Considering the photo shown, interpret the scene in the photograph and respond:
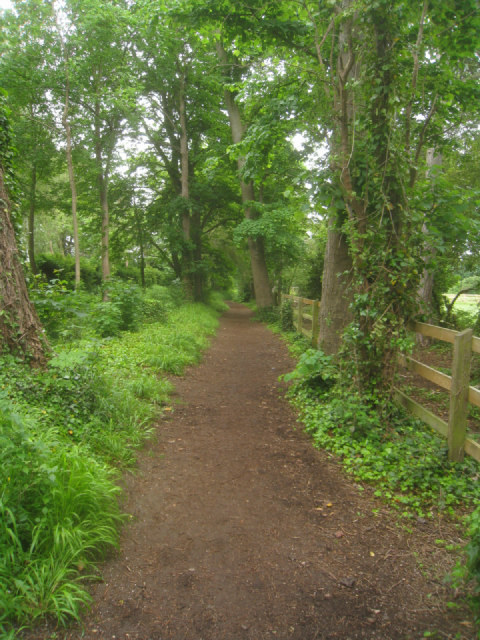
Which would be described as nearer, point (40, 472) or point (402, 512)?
point (40, 472)

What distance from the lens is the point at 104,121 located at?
49.1ft

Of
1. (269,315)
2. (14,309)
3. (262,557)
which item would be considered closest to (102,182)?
(269,315)

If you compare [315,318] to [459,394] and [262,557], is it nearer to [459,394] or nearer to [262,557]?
[459,394]

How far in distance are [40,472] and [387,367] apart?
365 cm

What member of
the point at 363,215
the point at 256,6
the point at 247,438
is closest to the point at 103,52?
the point at 256,6

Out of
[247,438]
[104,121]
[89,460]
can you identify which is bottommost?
[247,438]

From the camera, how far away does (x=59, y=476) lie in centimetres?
261

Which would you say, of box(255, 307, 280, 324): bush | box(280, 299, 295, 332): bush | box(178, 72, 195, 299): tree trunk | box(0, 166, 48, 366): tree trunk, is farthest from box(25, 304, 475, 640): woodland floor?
box(178, 72, 195, 299): tree trunk

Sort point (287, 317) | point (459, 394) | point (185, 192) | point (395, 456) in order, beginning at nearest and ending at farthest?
point (459, 394)
point (395, 456)
point (287, 317)
point (185, 192)

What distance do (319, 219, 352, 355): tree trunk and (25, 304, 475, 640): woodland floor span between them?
7.29 ft

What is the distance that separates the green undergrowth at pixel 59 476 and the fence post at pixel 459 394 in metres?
3.05

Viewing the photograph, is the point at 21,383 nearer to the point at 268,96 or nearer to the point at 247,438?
the point at 247,438

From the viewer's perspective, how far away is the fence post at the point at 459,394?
11.1ft

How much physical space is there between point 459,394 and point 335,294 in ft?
9.74
